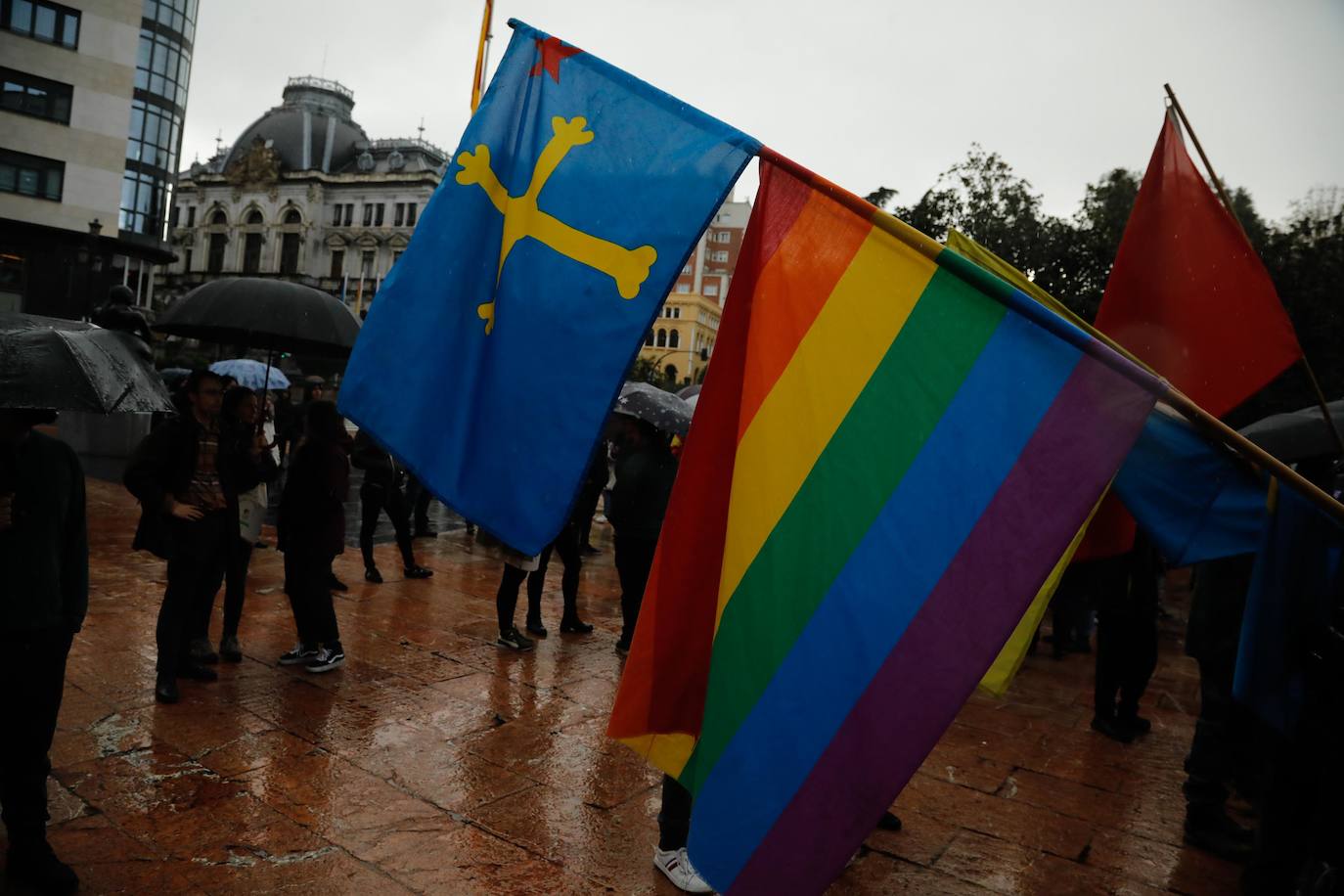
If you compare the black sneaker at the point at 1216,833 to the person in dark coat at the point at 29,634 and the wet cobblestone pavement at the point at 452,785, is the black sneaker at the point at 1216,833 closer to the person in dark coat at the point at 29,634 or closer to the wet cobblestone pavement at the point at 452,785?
the wet cobblestone pavement at the point at 452,785

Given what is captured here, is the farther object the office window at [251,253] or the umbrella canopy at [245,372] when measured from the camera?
the office window at [251,253]

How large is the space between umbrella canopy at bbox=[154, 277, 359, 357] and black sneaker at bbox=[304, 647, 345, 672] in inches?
75.4

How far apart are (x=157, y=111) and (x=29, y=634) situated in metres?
45.1

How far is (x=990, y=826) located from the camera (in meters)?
3.99

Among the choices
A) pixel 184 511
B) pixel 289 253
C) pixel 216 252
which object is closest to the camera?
pixel 184 511

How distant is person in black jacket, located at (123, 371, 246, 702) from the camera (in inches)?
172

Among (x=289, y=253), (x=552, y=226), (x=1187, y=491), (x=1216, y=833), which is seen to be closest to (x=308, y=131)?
(x=289, y=253)

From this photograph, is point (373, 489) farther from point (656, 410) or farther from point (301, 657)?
point (656, 410)

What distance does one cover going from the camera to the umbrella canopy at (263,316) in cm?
576

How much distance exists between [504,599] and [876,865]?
3.36m

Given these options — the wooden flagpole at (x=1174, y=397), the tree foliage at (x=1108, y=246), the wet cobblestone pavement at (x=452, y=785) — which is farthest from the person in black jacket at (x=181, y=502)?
the tree foliage at (x=1108, y=246)

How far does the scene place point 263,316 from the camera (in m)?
5.79

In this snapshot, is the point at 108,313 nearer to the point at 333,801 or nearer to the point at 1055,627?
the point at 333,801

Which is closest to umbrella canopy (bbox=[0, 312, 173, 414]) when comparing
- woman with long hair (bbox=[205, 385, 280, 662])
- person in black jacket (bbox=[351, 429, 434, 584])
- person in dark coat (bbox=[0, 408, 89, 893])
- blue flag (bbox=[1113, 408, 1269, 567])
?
person in dark coat (bbox=[0, 408, 89, 893])
